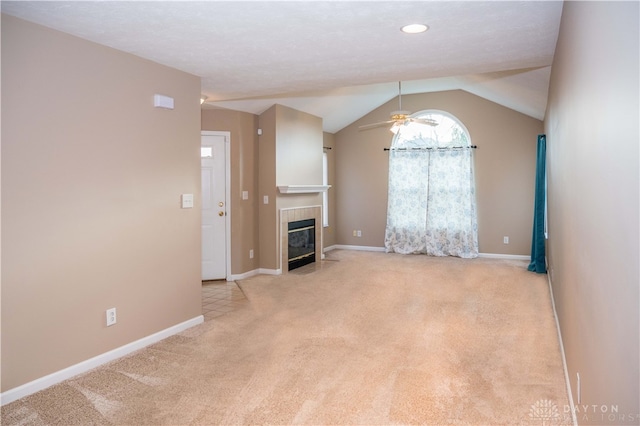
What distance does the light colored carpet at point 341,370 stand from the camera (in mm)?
2422

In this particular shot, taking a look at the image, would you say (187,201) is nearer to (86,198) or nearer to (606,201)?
(86,198)

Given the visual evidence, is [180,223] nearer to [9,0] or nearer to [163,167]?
[163,167]

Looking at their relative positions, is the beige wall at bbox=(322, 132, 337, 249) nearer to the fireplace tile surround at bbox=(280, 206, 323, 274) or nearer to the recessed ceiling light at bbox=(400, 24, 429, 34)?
the fireplace tile surround at bbox=(280, 206, 323, 274)

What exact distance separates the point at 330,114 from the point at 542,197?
3589 millimetres

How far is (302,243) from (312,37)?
14.4 ft

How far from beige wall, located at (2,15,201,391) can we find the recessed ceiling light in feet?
6.69

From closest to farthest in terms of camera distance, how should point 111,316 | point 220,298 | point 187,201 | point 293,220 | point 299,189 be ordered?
1. point 111,316
2. point 187,201
3. point 220,298
4. point 299,189
5. point 293,220

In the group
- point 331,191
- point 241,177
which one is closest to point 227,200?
point 241,177

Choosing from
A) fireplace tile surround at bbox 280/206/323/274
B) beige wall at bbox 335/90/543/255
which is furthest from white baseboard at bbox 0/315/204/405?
beige wall at bbox 335/90/543/255

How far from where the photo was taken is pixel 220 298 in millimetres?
5105

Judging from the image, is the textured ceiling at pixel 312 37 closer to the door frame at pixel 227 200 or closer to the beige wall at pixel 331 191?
the door frame at pixel 227 200

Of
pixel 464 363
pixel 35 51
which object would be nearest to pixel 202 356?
pixel 464 363

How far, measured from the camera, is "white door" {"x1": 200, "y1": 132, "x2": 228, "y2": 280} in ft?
19.8

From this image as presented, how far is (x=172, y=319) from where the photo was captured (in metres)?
3.84
